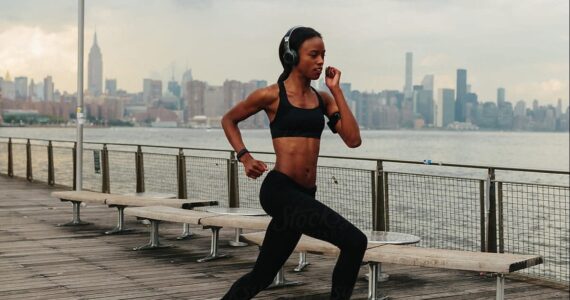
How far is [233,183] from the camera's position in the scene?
11.8 m

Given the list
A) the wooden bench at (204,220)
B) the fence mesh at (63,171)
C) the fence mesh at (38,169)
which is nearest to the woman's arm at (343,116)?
the wooden bench at (204,220)

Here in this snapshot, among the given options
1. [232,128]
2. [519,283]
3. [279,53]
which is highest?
[279,53]

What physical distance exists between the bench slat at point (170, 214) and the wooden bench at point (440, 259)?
6.83ft

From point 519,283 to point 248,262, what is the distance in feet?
9.01

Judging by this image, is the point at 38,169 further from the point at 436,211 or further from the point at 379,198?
the point at 379,198

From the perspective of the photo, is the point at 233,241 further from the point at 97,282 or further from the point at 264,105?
the point at 264,105

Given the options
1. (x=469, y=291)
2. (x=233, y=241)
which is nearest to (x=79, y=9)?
(x=233, y=241)

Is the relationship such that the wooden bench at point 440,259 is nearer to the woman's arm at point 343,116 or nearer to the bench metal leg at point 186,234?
the woman's arm at point 343,116

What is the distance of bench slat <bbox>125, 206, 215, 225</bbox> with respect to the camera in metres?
8.23

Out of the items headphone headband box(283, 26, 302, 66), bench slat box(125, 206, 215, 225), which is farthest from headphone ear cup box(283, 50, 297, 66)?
bench slat box(125, 206, 215, 225)

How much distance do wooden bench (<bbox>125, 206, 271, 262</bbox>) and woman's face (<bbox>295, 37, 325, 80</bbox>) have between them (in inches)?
138

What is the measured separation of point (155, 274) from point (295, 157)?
12.4 feet

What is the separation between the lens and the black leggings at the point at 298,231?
4.01 m

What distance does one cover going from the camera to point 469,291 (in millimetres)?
6965
